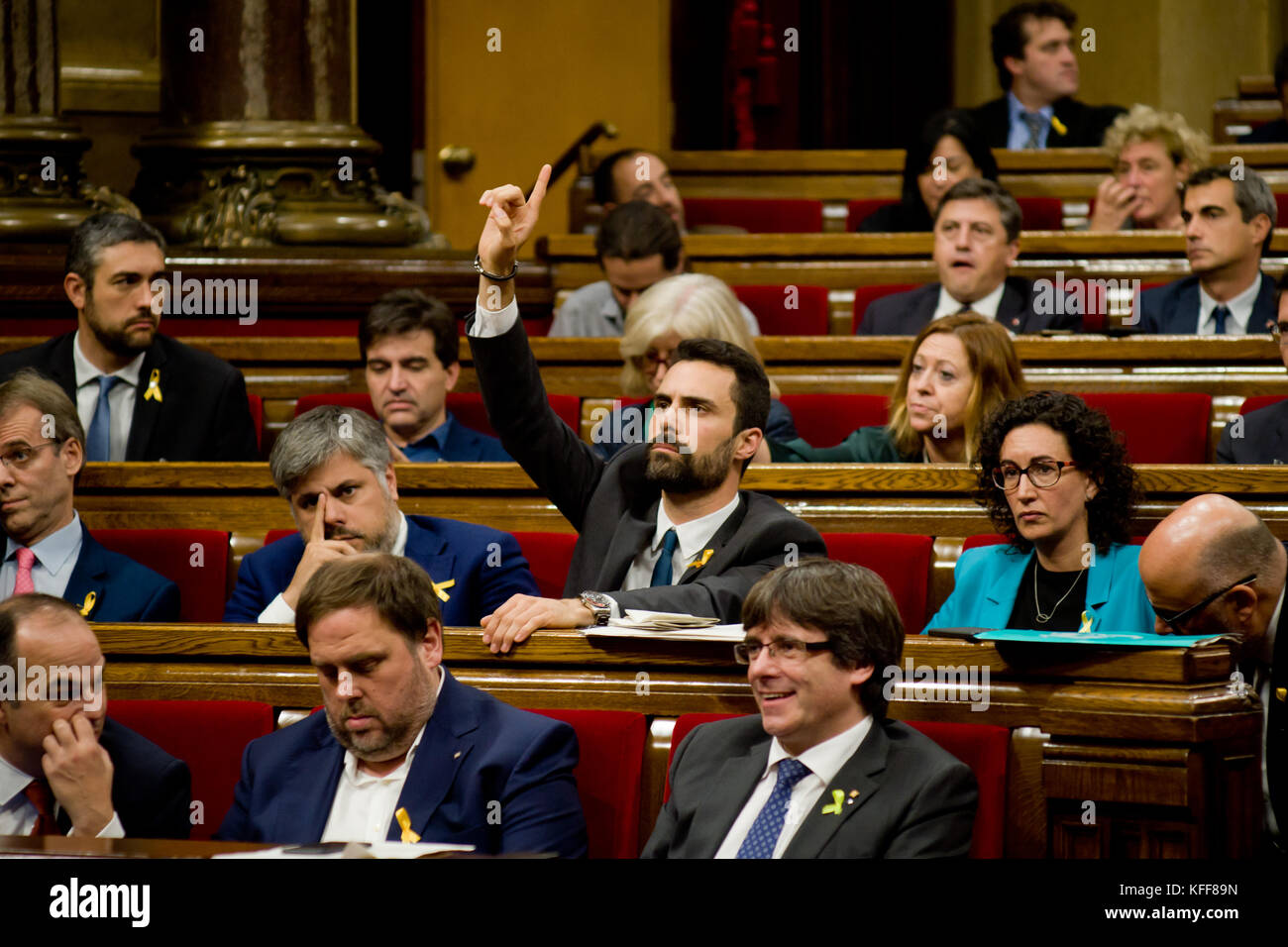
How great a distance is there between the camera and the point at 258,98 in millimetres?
4418

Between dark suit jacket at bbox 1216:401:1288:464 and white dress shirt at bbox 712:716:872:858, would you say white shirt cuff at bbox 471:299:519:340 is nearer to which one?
white dress shirt at bbox 712:716:872:858

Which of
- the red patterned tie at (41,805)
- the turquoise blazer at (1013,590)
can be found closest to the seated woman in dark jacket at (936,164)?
the turquoise blazer at (1013,590)

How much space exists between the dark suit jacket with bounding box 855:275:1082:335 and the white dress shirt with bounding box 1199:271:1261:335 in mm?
276

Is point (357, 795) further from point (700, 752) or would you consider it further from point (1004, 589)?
point (1004, 589)

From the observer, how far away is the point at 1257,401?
3256mm

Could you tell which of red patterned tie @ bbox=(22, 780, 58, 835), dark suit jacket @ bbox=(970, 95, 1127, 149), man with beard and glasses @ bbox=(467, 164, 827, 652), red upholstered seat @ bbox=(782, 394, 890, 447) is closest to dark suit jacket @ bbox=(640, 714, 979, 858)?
man with beard and glasses @ bbox=(467, 164, 827, 652)

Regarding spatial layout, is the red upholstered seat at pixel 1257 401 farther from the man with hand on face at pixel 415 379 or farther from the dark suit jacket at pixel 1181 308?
the man with hand on face at pixel 415 379

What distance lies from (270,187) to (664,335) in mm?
1580

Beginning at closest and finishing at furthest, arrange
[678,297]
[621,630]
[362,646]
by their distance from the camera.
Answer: [362,646] → [621,630] → [678,297]

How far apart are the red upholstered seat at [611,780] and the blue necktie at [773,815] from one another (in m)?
0.22

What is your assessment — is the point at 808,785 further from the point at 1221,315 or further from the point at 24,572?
the point at 1221,315

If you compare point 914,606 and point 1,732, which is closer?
point 1,732
